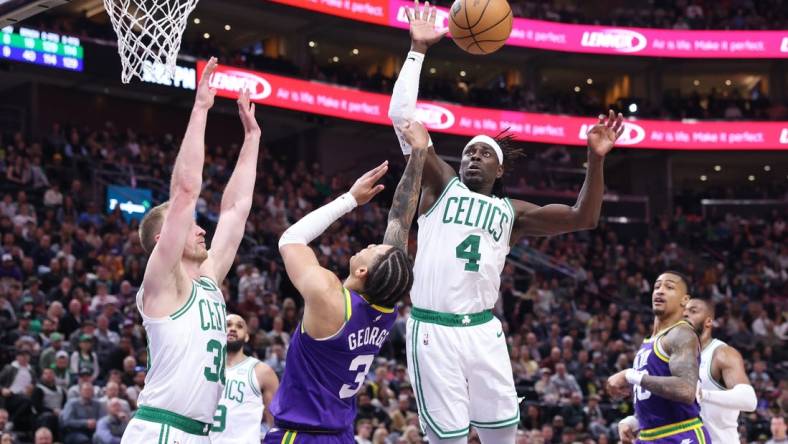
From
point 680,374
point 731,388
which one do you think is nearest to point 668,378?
point 680,374

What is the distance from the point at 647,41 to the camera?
3117 cm

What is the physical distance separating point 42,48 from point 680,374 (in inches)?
693

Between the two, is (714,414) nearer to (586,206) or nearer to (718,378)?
(718,378)

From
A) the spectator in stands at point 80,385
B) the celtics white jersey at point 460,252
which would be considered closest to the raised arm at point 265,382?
the celtics white jersey at point 460,252

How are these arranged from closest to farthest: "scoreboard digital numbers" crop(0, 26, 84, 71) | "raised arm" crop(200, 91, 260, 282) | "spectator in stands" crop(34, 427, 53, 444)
A: "raised arm" crop(200, 91, 260, 282), "spectator in stands" crop(34, 427, 53, 444), "scoreboard digital numbers" crop(0, 26, 84, 71)

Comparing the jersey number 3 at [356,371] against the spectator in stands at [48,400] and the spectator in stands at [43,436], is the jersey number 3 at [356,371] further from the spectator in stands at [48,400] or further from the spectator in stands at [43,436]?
the spectator in stands at [48,400]

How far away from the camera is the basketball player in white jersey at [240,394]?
8.25m

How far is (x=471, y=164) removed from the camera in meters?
6.92

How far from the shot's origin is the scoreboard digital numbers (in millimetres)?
21094

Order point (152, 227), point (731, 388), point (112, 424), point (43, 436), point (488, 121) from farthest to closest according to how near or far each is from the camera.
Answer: point (488, 121)
point (112, 424)
point (43, 436)
point (731, 388)
point (152, 227)

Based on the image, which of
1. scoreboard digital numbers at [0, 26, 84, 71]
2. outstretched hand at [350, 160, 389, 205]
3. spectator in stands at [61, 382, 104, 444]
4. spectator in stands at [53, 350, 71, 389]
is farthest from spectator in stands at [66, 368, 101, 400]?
scoreboard digital numbers at [0, 26, 84, 71]

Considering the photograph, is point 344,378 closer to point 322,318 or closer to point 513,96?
point 322,318

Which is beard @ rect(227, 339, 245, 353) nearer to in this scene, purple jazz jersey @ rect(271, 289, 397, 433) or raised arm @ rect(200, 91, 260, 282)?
raised arm @ rect(200, 91, 260, 282)

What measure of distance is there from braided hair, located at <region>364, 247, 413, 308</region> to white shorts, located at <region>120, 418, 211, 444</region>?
118cm
